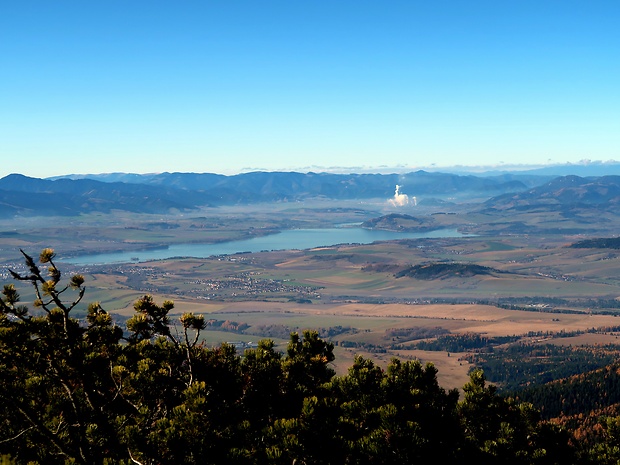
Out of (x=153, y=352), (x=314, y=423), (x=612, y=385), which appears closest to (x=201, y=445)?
(x=314, y=423)

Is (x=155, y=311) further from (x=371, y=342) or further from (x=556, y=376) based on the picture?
(x=371, y=342)

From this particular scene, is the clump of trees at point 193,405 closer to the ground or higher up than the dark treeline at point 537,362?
higher up

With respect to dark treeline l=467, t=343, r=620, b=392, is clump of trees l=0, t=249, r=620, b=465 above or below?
above

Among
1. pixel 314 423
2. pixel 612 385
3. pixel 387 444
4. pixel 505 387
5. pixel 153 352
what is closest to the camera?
pixel 314 423

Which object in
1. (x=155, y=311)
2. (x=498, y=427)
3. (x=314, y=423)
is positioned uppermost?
(x=155, y=311)

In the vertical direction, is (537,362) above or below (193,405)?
below

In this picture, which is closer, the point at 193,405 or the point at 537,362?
the point at 193,405

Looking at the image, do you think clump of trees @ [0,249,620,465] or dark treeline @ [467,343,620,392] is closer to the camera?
clump of trees @ [0,249,620,465]

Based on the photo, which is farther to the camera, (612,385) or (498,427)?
(612,385)
